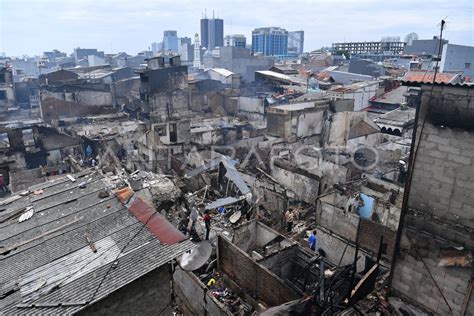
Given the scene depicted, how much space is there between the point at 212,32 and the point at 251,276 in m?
136

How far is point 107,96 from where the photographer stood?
47.1m

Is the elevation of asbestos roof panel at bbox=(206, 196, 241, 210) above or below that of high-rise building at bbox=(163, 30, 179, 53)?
below

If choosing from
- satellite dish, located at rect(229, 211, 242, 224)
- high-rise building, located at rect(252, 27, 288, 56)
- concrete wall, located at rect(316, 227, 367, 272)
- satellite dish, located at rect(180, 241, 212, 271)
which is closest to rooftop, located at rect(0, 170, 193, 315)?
satellite dish, located at rect(180, 241, 212, 271)

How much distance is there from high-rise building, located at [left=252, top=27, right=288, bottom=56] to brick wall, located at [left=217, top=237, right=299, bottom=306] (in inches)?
4436

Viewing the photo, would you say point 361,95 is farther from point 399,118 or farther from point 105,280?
point 105,280

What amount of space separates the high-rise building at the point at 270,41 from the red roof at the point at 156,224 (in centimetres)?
11477

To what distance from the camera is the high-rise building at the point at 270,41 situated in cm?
11894

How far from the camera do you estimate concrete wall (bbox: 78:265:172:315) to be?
7.93 m

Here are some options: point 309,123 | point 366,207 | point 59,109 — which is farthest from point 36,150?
point 366,207

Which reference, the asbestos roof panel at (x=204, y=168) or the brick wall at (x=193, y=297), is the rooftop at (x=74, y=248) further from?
the asbestos roof panel at (x=204, y=168)

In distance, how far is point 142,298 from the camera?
8414mm

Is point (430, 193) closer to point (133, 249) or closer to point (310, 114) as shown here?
Result: point (133, 249)

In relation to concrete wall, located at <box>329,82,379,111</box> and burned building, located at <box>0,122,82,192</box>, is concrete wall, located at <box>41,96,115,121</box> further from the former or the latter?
concrete wall, located at <box>329,82,379,111</box>

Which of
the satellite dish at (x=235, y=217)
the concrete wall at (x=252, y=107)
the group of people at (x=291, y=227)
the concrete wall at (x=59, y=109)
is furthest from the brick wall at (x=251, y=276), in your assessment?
the concrete wall at (x=59, y=109)
